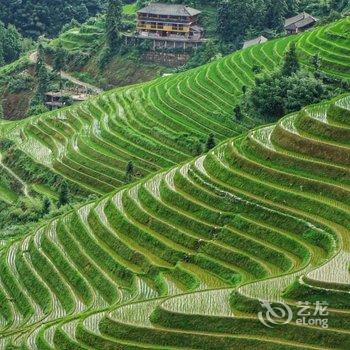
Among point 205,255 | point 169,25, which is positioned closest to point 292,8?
point 169,25

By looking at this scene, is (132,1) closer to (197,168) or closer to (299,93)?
(299,93)

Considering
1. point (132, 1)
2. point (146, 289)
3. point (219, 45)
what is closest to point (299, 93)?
point (146, 289)

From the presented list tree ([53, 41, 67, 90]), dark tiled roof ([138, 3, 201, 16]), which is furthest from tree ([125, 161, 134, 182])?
dark tiled roof ([138, 3, 201, 16])

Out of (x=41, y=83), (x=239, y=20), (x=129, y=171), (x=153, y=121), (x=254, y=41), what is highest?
(x=153, y=121)

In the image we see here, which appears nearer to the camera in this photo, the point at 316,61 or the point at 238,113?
the point at 238,113

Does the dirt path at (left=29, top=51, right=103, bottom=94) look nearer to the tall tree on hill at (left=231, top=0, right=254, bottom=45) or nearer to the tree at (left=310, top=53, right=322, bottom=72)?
the tall tree on hill at (left=231, top=0, right=254, bottom=45)

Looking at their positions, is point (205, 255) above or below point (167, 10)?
above

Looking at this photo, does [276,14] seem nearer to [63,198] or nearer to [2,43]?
[2,43]
